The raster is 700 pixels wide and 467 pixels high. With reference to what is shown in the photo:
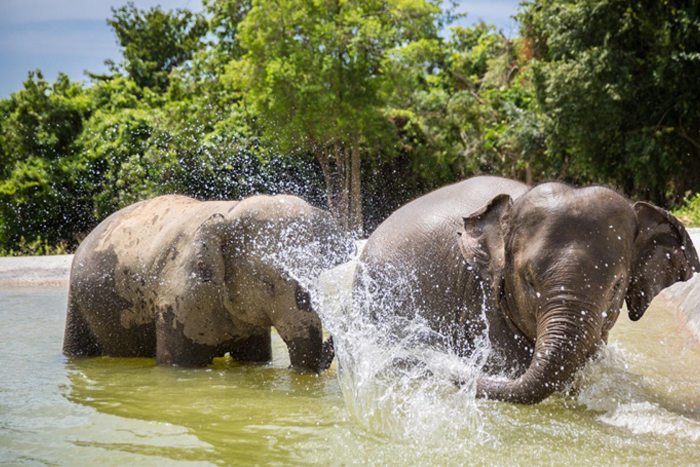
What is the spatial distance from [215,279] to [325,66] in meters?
15.0

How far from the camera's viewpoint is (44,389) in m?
5.20

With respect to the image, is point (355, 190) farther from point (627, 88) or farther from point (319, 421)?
point (319, 421)

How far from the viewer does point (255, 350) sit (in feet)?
20.0

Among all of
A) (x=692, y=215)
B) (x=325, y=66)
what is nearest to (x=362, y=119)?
(x=325, y=66)

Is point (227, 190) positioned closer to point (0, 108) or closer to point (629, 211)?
point (0, 108)

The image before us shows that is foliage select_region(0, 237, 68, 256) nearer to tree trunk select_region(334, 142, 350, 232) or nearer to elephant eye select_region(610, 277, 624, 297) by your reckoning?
tree trunk select_region(334, 142, 350, 232)

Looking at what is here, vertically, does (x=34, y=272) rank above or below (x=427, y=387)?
above

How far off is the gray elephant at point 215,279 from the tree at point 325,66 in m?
14.1

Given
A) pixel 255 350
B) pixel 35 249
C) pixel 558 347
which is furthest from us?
pixel 35 249

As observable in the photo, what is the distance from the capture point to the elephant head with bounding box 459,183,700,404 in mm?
3625

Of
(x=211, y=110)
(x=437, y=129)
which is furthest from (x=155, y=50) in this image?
(x=437, y=129)

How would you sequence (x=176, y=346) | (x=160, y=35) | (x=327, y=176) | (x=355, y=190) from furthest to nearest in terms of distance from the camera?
(x=160, y=35)
(x=327, y=176)
(x=355, y=190)
(x=176, y=346)

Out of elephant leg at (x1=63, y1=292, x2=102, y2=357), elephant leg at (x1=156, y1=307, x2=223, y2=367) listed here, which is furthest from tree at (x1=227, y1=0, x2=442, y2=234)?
elephant leg at (x1=156, y1=307, x2=223, y2=367)

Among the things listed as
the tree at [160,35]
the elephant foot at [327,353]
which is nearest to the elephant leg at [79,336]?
the elephant foot at [327,353]
